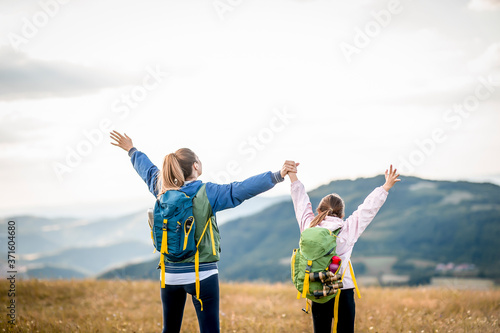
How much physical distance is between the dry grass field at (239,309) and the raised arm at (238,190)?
3.80 metres

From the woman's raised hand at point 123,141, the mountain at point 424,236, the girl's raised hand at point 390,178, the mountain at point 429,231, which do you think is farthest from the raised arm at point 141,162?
the mountain at point 429,231

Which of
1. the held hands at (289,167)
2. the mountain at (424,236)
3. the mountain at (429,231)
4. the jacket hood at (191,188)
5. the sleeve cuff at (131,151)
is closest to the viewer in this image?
the jacket hood at (191,188)

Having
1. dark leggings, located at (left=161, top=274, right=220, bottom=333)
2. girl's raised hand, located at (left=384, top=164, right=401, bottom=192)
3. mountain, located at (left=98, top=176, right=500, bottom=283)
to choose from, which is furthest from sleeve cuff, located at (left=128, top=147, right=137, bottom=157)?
mountain, located at (left=98, top=176, right=500, bottom=283)

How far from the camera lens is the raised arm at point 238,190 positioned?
4.53 metres

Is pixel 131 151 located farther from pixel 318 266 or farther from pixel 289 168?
pixel 318 266

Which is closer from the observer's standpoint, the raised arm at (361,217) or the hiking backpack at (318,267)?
the hiking backpack at (318,267)

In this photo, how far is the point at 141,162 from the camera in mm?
5469

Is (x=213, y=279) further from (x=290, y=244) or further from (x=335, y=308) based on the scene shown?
(x=290, y=244)

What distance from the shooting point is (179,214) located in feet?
14.8

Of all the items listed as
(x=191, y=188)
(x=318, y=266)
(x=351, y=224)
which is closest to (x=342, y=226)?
(x=351, y=224)

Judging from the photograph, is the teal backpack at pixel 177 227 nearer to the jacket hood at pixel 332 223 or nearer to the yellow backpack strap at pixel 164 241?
the yellow backpack strap at pixel 164 241

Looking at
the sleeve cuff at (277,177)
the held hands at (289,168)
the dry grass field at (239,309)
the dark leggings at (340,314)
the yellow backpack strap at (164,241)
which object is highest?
the held hands at (289,168)

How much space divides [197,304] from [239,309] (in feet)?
18.2

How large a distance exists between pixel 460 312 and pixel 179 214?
632cm
